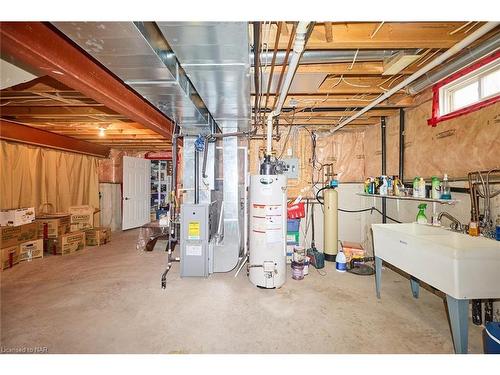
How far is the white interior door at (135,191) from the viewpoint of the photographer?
6.26m

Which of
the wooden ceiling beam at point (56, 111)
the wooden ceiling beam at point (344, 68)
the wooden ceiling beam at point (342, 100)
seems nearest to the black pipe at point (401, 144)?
the wooden ceiling beam at point (342, 100)

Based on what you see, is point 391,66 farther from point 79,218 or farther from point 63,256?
point 79,218

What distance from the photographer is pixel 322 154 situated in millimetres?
4656

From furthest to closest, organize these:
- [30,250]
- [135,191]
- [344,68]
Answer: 1. [135,191]
2. [30,250]
3. [344,68]

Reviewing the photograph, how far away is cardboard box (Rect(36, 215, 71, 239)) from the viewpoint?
4306 millimetres

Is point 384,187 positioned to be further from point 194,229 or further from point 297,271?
point 194,229

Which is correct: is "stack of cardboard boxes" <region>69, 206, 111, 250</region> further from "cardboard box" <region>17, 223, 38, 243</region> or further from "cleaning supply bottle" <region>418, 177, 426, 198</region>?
"cleaning supply bottle" <region>418, 177, 426, 198</region>

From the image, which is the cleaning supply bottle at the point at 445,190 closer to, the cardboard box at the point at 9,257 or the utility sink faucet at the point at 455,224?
the utility sink faucet at the point at 455,224

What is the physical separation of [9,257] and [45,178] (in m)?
1.79

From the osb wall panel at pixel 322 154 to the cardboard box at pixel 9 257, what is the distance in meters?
4.14

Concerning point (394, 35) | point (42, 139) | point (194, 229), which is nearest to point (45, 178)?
point (42, 139)

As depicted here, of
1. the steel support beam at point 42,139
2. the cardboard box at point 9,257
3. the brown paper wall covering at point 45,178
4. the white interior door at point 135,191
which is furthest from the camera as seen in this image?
the white interior door at point 135,191

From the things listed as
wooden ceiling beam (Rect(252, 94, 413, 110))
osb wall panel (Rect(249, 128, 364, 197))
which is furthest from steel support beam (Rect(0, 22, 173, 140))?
osb wall panel (Rect(249, 128, 364, 197))

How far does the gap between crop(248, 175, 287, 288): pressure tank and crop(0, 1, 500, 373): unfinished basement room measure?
25 millimetres
